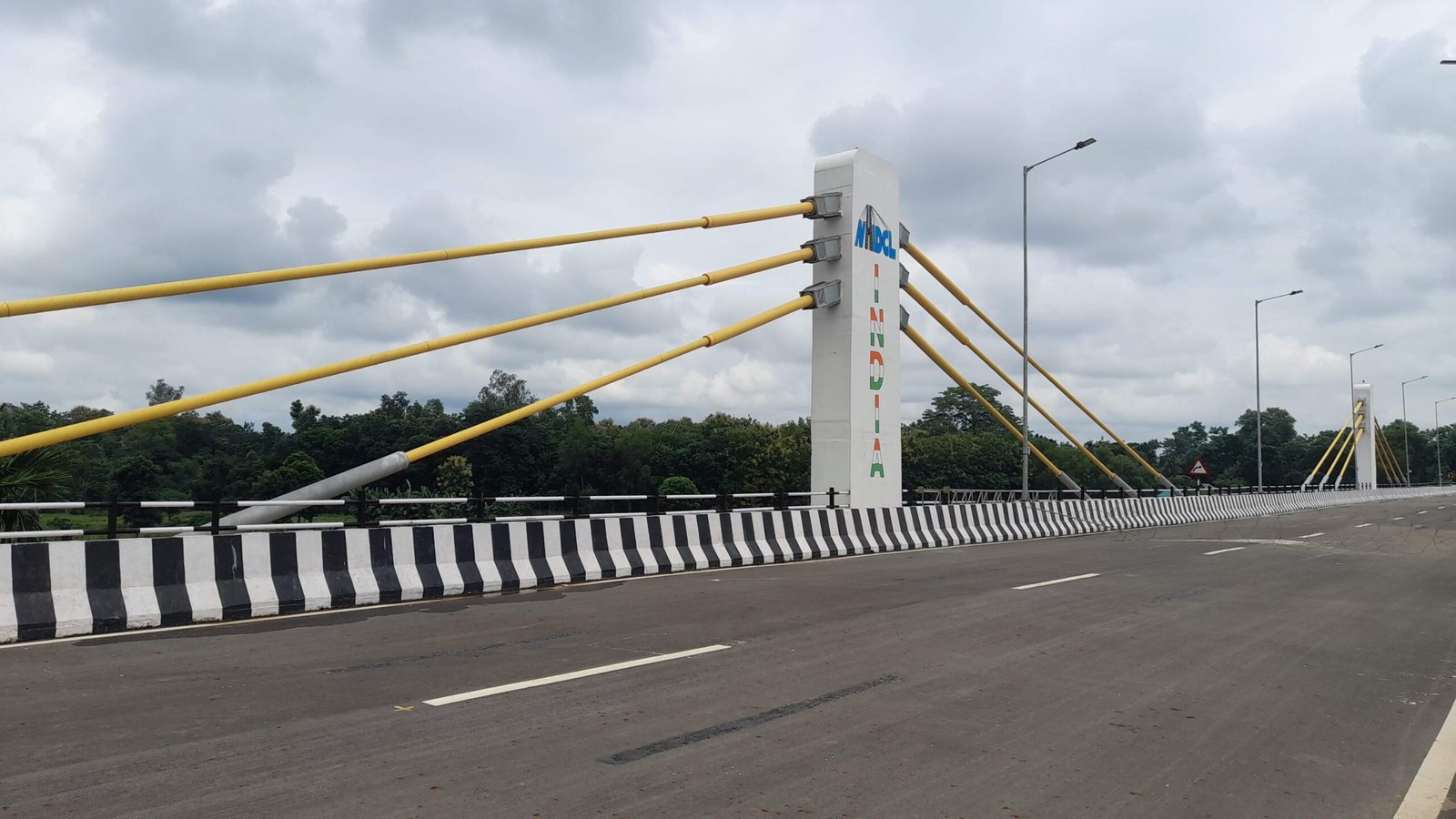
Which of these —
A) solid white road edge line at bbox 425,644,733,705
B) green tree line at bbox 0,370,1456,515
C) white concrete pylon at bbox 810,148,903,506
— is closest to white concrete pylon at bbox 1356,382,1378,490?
green tree line at bbox 0,370,1456,515

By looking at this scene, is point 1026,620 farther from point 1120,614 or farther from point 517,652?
point 517,652

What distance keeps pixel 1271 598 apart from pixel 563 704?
9259 millimetres

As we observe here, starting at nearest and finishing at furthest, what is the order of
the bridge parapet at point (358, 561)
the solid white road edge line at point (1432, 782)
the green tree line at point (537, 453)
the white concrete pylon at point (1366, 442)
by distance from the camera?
the solid white road edge line at point (1432, 782), the bridge parapet at point (358, 561), the green tree line at point (537, 453), the white concrete pylon at point (1366, 442)

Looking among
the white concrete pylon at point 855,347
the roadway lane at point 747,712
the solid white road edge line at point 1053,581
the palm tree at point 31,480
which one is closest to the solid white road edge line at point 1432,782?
the roadway lane at point 747,712

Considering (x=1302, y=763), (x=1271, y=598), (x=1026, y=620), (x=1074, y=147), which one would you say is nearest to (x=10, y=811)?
(x=1302, y=763)

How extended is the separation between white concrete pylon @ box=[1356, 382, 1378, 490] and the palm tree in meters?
115

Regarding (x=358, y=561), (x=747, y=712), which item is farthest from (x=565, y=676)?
(x=358, y=561)

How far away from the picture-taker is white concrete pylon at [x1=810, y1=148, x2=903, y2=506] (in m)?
22.7

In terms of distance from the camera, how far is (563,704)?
19.0ft

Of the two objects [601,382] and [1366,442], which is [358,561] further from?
[1366,442]

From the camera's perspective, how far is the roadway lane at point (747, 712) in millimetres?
4348

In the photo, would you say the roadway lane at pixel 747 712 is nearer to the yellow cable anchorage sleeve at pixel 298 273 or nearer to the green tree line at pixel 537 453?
the yellow cable anchorage sleeve at pixel 298 273

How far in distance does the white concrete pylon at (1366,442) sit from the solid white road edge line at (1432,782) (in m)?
114

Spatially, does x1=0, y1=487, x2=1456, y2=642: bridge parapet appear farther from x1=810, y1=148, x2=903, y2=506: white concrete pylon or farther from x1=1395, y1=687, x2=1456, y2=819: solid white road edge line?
x1=1395, y1=687, x2=1456, y2=819: solid white road edge line
